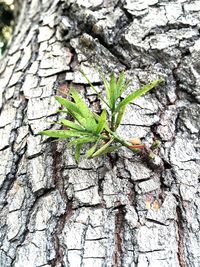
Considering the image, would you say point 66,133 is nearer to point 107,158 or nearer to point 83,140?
point 83,140

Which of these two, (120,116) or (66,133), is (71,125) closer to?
(66,133)

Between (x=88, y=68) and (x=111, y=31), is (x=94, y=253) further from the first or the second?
(x=111, y=31)

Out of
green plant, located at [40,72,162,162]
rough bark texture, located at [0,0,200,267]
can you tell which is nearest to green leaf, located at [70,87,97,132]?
green plant, located at [40,72,162,162]

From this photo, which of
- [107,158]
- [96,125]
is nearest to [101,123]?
[96,125]

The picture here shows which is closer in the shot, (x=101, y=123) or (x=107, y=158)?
(x=101, y=123)

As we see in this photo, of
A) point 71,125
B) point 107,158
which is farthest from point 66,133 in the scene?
point 107,158

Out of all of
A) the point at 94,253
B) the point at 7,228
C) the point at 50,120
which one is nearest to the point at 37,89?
the point at 50,120
